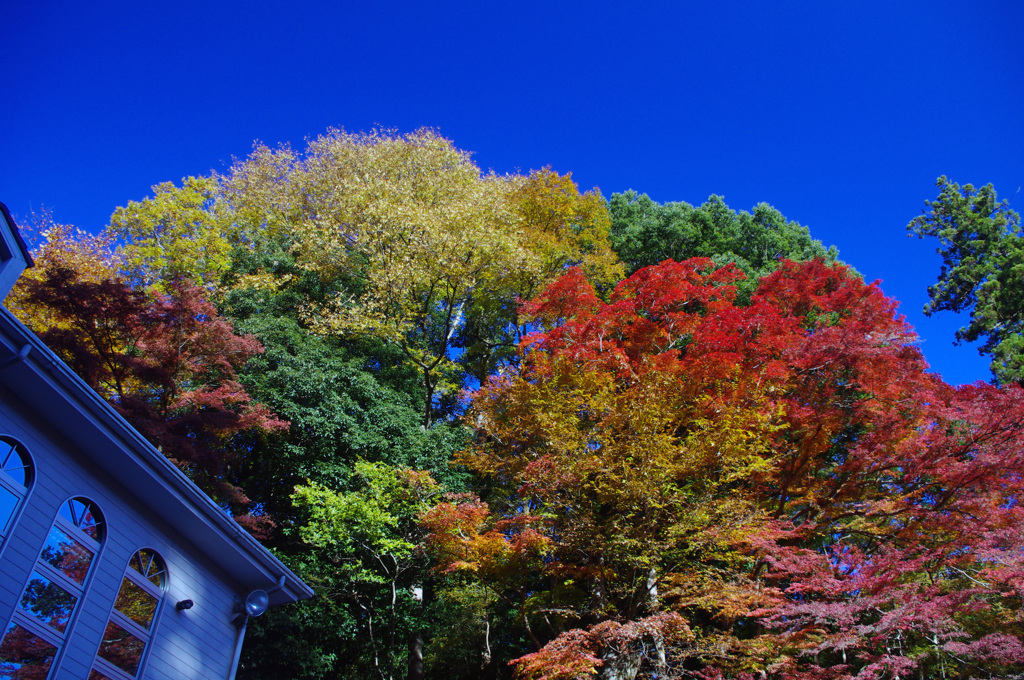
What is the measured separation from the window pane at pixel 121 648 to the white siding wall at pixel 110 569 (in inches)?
3.7

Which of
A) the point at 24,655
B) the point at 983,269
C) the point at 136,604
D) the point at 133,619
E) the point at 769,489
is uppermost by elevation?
the point at 983,269

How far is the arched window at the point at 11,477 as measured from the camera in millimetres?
6301

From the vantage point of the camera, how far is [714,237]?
24969 mm

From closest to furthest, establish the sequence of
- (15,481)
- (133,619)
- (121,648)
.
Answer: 1. (15,481)
2. (121,648)
3. (133,619)

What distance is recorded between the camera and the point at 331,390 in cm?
1638

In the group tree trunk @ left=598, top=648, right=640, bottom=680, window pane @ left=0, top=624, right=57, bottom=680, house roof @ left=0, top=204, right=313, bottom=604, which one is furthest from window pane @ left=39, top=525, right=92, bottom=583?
tree trunk @ left=598, top=648, right=640, bottom=680

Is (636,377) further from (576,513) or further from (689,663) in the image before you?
(689,663)

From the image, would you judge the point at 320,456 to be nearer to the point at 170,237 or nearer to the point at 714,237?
the point at 170,237

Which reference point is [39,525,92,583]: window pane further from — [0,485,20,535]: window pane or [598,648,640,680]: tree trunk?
[598,648,640,680]: tree trunk

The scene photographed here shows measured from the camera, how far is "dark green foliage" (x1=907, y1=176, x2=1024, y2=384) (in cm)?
1850

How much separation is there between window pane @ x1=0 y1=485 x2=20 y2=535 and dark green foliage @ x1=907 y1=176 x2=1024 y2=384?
20589 mm

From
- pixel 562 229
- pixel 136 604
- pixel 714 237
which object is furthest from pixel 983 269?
pixel 136 604

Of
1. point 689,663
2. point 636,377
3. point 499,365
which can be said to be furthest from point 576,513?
point 499,365

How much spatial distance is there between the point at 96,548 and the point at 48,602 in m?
0.66
